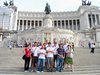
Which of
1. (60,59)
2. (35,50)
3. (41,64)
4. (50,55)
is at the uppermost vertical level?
(35,50)

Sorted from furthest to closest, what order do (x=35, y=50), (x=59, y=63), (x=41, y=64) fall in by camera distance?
1. (x=59, y=63)
2. (x=35, y=50)
3. (x=41, y=64)

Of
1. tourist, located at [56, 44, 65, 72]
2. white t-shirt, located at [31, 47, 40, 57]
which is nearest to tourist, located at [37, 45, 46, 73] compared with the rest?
white t-shirt, located at [31, 47, 40, 57]

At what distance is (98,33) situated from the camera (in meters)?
51.9

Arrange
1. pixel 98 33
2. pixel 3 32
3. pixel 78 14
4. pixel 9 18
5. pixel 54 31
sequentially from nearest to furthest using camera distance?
pixel 54 31 → pixel 98 33 → pixel 3 32 → pixel 9 18 → pixel 78 14

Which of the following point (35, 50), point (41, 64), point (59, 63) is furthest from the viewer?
point (59, 63)

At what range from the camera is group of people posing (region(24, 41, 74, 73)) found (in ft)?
34.6

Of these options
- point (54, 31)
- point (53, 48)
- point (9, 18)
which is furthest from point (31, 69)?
point (9, 18)

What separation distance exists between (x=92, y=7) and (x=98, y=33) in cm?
2426

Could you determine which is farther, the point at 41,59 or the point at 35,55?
the point at 35,55

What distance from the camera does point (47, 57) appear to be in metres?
10.6

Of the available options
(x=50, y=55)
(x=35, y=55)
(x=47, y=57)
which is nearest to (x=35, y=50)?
(x=35, y=55)

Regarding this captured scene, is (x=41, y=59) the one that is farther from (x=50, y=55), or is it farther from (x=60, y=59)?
(x=60, y=59)

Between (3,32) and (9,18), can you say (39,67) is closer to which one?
(3,32)

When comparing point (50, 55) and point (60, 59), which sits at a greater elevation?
point (50, 55)
